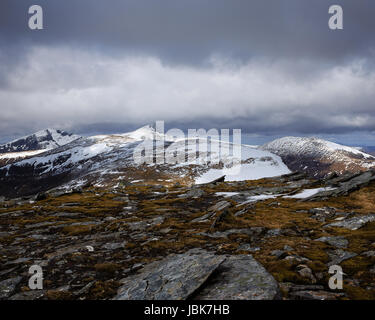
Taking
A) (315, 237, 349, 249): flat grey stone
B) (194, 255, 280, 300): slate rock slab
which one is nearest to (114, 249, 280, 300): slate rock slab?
(194, 255, 280, 300): slate rock slab

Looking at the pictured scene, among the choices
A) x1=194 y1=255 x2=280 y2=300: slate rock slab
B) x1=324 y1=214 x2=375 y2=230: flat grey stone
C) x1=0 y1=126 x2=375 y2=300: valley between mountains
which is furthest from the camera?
x1=324 y1=214 x2=375 y2=230: flat grey stone

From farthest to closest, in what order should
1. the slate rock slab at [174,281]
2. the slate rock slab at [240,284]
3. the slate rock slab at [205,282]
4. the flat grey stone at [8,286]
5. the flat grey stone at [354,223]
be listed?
the flat grey stone at [354,223]
the flat grey stone at [8,286]
the slate rock slab at [174,281]
the slate rock slab at [205,282]
the slate rock slab at [240,284]

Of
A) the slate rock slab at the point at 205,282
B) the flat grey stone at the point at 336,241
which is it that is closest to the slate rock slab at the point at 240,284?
the slate rock slab at the point at 205,282

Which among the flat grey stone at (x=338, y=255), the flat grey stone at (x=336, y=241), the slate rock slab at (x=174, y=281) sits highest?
the slate rock slab at (x=174, y=281)

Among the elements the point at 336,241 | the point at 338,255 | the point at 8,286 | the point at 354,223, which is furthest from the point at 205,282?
the point at 354,223

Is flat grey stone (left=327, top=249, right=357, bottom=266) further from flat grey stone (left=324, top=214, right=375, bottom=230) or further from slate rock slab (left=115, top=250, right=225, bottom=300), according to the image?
flat grey stone (left=324, top=214, right=375, bottom=230)

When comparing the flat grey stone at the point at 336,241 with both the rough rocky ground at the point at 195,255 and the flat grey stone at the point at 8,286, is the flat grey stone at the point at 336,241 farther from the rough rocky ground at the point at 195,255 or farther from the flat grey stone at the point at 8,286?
the flat grey stone at the point at 8,286

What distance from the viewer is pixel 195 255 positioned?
13.5m

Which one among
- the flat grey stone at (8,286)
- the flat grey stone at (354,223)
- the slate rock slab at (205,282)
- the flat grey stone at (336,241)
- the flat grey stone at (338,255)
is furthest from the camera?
the flat grey stone at (354,223)

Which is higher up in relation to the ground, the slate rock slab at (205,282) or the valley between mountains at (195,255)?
the slate rock slab at (205,282)

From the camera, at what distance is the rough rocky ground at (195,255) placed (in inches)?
417

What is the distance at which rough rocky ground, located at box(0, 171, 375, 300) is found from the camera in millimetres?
10602
